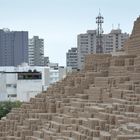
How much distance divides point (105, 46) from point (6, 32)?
60451 mm

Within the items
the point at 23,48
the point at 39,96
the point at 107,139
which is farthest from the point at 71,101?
the point at 23,48

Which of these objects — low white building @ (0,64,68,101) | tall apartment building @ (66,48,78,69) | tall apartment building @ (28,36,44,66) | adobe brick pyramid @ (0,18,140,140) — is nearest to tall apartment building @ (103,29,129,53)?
low white building @ (0,64,68,101)

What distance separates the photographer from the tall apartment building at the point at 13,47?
15223cm

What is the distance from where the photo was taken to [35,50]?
163875mm

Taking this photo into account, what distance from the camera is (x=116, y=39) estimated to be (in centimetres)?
9725

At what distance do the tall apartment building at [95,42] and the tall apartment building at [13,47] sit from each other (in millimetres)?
35924

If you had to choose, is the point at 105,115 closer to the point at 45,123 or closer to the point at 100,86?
the point at 100,86

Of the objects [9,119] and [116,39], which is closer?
[9,119]

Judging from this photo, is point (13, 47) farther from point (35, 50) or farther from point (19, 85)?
point (19, 85)

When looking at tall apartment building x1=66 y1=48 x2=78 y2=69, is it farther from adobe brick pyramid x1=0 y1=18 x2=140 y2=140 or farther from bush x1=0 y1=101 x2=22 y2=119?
adobe brick pyramid x1=0 y1=18 x2=140 y2=140

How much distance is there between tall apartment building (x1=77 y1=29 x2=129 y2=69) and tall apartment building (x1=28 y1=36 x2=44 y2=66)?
3783cm

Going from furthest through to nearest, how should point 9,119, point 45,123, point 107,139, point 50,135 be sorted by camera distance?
point 9,119
point 45,123
point 50,135
point 107,139

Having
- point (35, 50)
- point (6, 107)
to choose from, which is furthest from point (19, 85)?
point (35, 50)

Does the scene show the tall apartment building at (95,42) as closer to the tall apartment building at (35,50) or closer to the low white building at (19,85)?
the low white building at (19,85)
